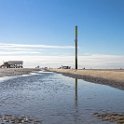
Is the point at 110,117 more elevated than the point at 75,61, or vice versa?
the point at 75,61

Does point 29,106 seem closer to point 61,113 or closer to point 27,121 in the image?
point 61,113

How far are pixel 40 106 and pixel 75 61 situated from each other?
7626cm

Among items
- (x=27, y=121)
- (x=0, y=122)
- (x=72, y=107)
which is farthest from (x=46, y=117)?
(x=72, y=107)

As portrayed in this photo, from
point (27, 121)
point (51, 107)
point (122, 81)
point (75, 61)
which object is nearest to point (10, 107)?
point (51, 107)

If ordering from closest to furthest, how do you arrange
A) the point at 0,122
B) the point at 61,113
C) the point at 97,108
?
the point at 0,122
the point at 61,113
the point at 97,108

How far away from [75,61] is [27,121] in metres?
81.8

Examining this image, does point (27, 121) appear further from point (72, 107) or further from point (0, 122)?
point (72, 107)

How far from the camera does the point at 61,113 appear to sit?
707 inches

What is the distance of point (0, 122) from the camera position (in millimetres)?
15039

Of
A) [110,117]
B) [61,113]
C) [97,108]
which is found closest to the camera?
[110,117]

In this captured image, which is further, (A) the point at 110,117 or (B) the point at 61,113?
(B) the point at 61,113

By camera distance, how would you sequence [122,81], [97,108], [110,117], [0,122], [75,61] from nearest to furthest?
1. [0,122]
2. [110,117]
3. [97,108]
4. [122,81]
5. [75,61]

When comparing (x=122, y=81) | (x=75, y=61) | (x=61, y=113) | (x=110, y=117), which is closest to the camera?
(x=110, y=117)

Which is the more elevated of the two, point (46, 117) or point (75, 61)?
point (75, 61)
